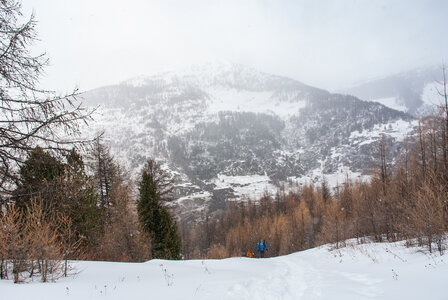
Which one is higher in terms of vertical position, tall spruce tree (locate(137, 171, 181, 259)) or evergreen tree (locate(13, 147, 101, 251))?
evergreen tree (locate(13, 147, 101, 251))

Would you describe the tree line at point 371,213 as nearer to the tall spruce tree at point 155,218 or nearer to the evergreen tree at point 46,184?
the evergreen tree at point 46,184

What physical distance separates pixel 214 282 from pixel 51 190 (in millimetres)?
4617

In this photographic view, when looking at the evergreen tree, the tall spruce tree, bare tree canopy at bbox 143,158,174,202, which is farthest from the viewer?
bare tree canopy at bbox 143,158,174,202

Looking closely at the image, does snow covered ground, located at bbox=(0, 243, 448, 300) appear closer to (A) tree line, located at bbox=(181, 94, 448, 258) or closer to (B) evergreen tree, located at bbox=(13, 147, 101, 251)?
(B) evergreen tree, located at bbox=(13, 147, 101, 251)

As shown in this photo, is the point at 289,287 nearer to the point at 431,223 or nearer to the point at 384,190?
the point at 431,223

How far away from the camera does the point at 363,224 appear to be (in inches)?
832

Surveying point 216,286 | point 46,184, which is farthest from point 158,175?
point 46,184

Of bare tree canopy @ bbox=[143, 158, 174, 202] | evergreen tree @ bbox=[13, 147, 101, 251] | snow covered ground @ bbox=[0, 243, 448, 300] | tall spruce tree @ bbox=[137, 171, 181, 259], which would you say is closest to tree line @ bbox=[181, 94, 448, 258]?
snow covered ground @ bbox=[0, 243, 448, 300]

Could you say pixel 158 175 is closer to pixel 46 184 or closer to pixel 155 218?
pixel 155 218

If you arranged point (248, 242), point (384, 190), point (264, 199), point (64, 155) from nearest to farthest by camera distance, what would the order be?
point (64, 155) < point (384, 190) < point (248, 242) < point (264, 199)

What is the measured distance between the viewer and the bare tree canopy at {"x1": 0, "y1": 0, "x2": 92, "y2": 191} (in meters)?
5.02

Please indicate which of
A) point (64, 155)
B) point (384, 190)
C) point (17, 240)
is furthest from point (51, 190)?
point (384, 190)

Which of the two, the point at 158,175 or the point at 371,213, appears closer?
the point at 371,213

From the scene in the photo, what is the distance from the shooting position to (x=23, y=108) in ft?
16.7
